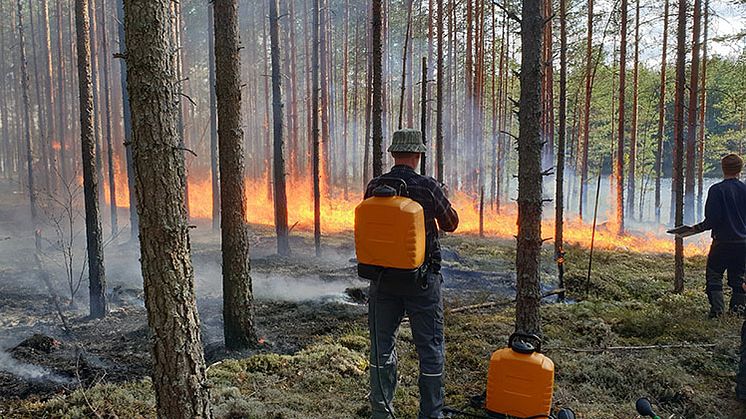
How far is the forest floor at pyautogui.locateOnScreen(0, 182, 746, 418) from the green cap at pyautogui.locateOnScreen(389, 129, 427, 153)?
2.55m

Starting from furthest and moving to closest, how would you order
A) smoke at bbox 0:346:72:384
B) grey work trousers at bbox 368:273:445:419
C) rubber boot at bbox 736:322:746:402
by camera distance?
smoke at bbox 0:346:72:384 → rubber boot at bbox 736:322:746:402 → grey work trousers at bbox 368:273:445:419

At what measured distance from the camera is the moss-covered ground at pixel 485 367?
14.9 ft

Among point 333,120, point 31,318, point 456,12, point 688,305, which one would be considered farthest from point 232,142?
point 333,120

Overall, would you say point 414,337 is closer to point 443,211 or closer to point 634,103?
point 443,211

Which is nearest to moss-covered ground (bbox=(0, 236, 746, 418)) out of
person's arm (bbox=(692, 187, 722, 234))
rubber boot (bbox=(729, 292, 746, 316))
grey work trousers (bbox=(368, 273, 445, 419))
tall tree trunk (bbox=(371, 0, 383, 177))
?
rubber boot (bbox=(729, 292, 746, 316))

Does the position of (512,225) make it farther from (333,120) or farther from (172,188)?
(172,188)

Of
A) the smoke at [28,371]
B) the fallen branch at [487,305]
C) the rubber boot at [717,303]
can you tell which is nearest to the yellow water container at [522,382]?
the fallen branch at [487,305]

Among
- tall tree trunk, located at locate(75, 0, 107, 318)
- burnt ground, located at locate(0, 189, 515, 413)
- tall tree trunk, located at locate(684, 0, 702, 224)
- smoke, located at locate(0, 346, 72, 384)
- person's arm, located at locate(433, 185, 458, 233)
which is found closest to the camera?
person's arm, located at locate(433, 185, 458, 233)

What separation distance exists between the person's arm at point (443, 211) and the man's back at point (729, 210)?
16.8 ft

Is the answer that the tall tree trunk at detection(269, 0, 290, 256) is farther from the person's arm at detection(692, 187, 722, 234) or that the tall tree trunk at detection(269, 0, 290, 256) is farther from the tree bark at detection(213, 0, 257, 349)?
the person's arm at detection(692, 187, 722, 234)

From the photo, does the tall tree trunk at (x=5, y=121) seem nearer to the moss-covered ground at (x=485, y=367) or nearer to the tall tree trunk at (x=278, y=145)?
the tall tree trunk at (x=278, y=145)

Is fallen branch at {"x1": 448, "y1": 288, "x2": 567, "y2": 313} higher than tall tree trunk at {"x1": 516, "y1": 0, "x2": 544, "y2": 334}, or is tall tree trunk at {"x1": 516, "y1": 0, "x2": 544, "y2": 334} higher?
tall tree trunk at {"x1": 516, "y1": 0, "x2": 544, "y2": 334}

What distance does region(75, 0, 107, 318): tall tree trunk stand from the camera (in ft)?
30.7

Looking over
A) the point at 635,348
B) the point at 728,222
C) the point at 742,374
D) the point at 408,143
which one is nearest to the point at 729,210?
the point at 728,222
